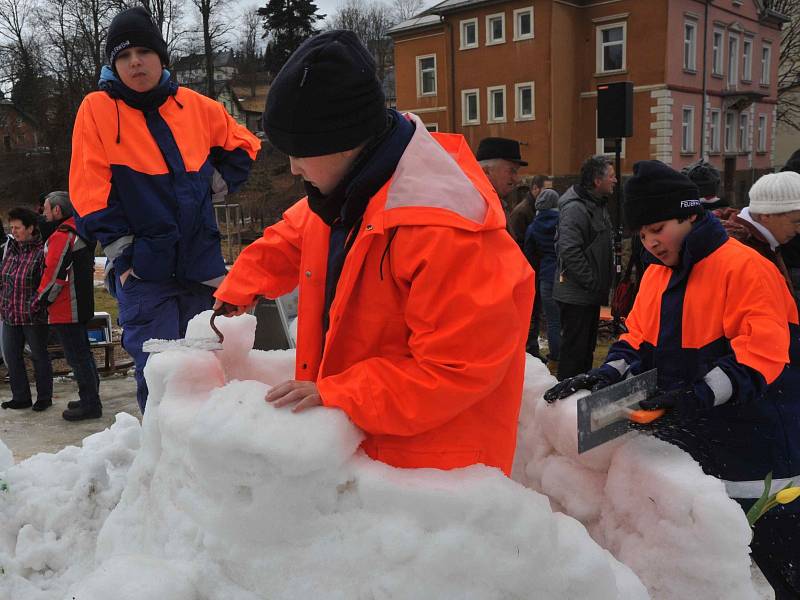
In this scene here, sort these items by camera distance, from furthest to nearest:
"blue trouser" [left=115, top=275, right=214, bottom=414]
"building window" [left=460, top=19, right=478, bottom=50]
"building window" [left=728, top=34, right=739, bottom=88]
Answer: "building window" [left=728, top=34, right=739, bottom=88]
"building window" [left=460, top=19, right=478, bottom=50]
"blue trouser" [left=115, top=275, right=214, bottom=414]

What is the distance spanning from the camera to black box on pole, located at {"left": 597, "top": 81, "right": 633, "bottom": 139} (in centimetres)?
845

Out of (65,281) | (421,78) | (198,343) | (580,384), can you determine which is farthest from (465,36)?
(198,343)

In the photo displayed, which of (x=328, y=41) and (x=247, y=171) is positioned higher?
(x=328, y=41)

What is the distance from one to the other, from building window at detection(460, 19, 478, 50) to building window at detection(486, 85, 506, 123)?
2461 mm

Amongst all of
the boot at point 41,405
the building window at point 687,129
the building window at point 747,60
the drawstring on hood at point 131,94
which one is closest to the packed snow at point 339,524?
the drawstring on hood at point 131,94

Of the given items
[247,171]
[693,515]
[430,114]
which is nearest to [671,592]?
[693,515]

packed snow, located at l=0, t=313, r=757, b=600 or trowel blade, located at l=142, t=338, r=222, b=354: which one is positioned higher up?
trowel blade, located at l=142, t=338, r=222, b=354

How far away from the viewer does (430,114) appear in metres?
37.2

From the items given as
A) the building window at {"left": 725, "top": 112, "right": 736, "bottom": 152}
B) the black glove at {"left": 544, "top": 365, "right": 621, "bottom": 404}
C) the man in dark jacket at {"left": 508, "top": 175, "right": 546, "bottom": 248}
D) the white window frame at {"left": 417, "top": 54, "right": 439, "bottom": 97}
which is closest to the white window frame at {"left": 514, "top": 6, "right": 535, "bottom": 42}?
the white window frame at {"left": 417, "top": 54, "right": 439, "bottom": 97}

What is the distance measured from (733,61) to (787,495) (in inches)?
1636

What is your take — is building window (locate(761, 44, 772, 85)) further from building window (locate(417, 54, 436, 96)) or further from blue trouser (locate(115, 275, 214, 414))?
blue trouser (locate(115, 275, 214, 414))

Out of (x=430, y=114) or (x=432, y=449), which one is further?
(x=430, y=114)

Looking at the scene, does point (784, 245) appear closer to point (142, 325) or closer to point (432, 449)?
point (432, 449)

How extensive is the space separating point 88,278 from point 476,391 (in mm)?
4977
